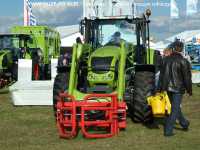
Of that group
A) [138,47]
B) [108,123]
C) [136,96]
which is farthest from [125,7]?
[108,123]

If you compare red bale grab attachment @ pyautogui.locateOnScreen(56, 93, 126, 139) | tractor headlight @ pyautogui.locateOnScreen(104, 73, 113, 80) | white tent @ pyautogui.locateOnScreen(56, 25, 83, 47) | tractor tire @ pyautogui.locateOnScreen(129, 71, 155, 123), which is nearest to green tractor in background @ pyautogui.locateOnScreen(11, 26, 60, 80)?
white tent @ pyautogui.locateOnScreen(56, 25, 83, 47)

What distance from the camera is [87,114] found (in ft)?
28.9

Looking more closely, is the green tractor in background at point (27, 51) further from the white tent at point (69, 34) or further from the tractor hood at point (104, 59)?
the white tent at point (69, 34)

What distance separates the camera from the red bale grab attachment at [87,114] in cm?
828

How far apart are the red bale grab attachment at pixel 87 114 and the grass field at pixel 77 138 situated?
0.56 feet

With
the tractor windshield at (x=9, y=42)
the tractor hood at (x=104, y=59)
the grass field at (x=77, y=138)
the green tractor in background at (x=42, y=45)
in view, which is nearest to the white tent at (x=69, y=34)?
the green tractor in background at (x=42, y=45)

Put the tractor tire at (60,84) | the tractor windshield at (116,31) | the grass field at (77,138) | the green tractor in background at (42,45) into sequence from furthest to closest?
the green tractor in background at (42,45)
the tractor windshield at (116,31)
the tractor tire at (60,84)
the grass field at (77,138)

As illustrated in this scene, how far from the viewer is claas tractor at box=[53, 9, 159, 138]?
8406mm

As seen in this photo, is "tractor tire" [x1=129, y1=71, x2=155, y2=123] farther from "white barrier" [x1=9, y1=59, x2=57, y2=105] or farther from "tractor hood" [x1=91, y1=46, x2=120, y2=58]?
"white barrier" [x1=9, y1=59, x2=57, y2=105]

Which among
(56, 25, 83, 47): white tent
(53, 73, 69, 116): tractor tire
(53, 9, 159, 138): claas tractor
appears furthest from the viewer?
(56, 25, 83, 47): white tent

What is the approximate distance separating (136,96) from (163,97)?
785 millimetres

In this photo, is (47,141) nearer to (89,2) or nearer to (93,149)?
(93,149)

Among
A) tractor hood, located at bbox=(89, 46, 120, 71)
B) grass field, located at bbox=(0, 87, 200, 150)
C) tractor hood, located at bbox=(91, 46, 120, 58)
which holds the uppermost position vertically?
tractor hood, located at bbox=(91, 46, 120, 58)

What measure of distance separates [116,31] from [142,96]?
2238mm
